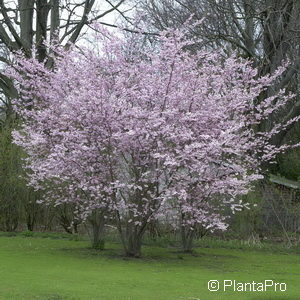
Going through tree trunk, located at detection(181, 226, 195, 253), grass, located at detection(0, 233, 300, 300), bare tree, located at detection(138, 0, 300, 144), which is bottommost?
grass, located at detection(0, 233, 300, 300)

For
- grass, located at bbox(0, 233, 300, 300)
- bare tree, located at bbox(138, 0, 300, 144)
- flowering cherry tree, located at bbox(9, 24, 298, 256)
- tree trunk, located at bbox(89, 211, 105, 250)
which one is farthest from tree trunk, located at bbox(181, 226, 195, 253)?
bare tree, located at bbox(138, 0, 300, 144)

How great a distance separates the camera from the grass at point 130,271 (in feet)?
22.3

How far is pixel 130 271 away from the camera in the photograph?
8.82m

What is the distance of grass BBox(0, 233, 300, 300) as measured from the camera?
22.3 feet

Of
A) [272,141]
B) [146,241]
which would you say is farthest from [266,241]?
[272,141]

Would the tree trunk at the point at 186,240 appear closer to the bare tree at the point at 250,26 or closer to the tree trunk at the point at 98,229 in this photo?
the tree trunk at the point at 98,229

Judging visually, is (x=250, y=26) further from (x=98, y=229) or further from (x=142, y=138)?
(x=142, y=138)

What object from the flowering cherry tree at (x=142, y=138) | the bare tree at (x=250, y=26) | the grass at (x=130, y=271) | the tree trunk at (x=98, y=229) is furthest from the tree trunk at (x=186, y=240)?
the bare tree at (x=250, y=26)

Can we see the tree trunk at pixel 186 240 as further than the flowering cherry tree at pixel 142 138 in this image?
Yes

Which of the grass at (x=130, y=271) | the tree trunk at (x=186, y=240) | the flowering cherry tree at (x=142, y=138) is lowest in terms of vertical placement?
the grass at (x=130, y=271)

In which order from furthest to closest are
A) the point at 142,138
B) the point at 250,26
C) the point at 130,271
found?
the point at 250,26 → the point at 142,138 → the point at 130,271

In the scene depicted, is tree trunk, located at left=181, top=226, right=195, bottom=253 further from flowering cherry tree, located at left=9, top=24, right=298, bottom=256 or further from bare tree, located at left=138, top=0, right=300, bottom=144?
bare tree, located at left=138, top=0, right=300, bottom=144

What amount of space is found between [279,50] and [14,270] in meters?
12.5

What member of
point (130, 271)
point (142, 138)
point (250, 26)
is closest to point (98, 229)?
point (142, 138)
